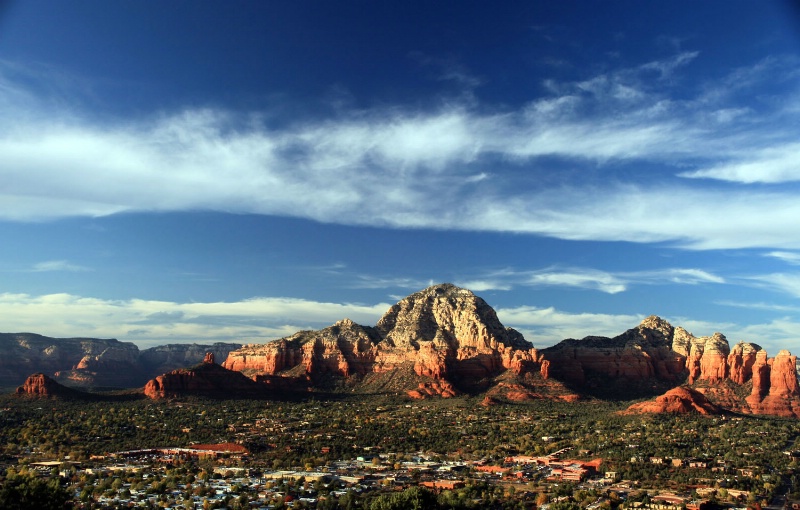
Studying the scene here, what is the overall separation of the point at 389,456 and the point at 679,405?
213 ft

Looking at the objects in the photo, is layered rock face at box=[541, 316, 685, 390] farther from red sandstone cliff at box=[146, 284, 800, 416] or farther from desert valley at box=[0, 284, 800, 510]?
desert valley at box=[0, 284, 800, 510]

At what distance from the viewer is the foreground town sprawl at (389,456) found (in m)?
71.3

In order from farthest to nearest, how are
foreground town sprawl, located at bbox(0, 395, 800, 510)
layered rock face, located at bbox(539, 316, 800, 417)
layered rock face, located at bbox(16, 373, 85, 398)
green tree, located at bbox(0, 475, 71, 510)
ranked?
layered rock face, located at bbox(539, 316, 800, 417)
layered rock face, located at bbox(16, 373, 85, 398)
foreground town sprawl, located at bbox(0, 395, 800, 510)
green tree, located at bbox(0, 475, 71, 510)

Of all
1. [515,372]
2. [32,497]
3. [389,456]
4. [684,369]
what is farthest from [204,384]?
[684,369]

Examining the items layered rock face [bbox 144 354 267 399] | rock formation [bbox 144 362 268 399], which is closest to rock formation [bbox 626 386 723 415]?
rock formation [bbox 144 362 268 399]

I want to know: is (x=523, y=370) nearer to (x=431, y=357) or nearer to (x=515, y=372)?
(x=515, y=372)

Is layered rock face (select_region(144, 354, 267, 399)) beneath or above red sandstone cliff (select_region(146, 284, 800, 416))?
beneath

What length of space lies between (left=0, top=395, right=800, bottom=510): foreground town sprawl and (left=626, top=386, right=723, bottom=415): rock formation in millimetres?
3878

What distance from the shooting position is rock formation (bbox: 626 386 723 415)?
133 m

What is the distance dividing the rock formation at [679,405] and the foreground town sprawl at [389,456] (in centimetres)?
388

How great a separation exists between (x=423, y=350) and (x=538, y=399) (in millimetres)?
37176

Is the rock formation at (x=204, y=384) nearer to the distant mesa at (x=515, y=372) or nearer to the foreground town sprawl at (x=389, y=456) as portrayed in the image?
the distant mesa at (x=515, y=372)

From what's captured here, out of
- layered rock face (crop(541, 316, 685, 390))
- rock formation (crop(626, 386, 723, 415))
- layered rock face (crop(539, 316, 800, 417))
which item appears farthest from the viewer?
layered rock face (crop(541, 316, 685, 390))

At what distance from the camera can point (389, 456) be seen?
9825cm
